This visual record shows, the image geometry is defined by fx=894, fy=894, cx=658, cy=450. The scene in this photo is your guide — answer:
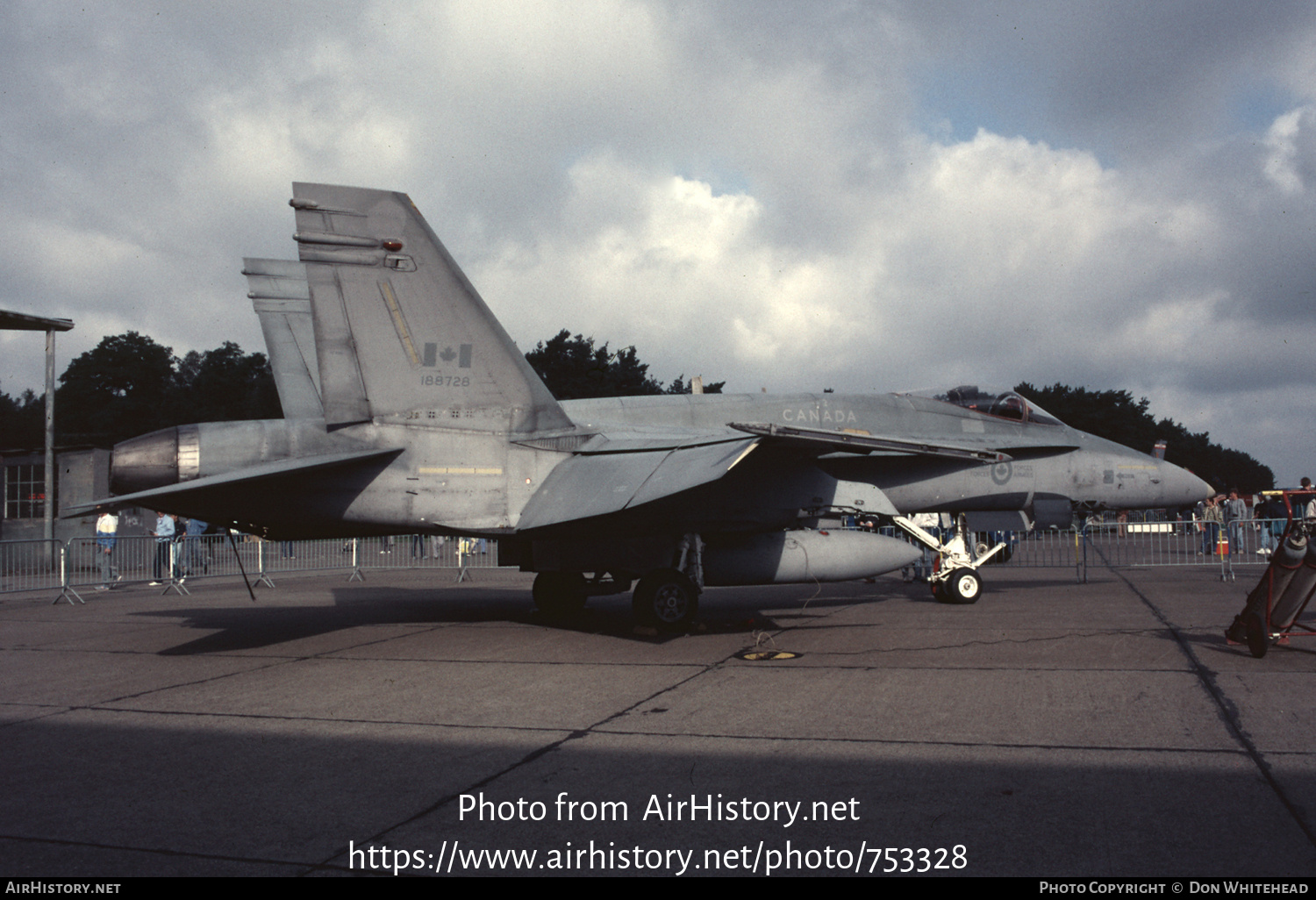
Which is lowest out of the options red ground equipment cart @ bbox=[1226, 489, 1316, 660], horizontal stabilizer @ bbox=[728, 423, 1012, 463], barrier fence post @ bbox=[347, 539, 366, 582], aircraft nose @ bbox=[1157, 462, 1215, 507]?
barrier fence post @ bbox=[347, 539, 366, 582]

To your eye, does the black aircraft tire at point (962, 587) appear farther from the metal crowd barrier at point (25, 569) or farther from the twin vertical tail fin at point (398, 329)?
the metal crowd barrier at point (25, 569)

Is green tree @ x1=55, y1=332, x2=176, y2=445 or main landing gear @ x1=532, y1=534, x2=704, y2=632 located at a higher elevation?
green tree @ x1=55, y1=332, x2=176, y2=445

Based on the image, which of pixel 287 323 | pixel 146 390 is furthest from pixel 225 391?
pixel 287 323

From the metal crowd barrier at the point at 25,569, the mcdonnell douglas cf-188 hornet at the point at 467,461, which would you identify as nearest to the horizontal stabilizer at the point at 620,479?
the mcdonnell douglas cf-188 hornet at the point at 467,461

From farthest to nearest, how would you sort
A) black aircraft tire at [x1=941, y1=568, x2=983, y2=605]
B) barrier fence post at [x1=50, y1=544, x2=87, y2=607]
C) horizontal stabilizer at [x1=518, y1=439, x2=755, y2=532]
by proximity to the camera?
1. barrier fence post at [x1=50, y1=544, x2=87, y2=607]
2. black aircraft tire at [x1=941, y1=568, x2=983, y2=605]
3. horizontal stabilizer at [x1=518, y1=439, x2=755, y2=532]

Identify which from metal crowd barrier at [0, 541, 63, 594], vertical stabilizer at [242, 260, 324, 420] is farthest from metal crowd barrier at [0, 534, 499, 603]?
vertical stabilizer at [242, 260, 324, 420]

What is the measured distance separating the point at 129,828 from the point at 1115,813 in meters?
4.16

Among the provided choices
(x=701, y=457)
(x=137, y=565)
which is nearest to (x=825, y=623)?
(x=701, y=457)

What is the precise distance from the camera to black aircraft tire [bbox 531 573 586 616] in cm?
1155

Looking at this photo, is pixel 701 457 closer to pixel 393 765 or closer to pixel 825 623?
pixel 825 623

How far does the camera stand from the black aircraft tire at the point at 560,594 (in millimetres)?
11547

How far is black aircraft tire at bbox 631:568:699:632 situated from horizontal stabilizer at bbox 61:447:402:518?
3052mm

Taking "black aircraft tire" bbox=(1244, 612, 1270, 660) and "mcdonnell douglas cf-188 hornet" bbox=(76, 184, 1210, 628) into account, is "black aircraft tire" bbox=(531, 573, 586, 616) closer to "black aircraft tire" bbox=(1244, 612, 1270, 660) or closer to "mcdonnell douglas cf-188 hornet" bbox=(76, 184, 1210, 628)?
"mcdonnell douglas cf-188 hornet" bbox=(76, 184, 1210, 628)

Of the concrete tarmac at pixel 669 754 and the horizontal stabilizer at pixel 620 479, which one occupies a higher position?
the horizontal stabilizer at pixel 620 479
